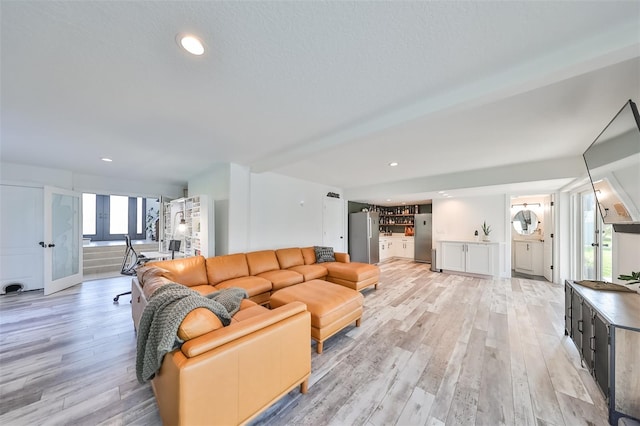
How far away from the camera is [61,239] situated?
441 centimetres

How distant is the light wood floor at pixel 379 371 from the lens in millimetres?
1533

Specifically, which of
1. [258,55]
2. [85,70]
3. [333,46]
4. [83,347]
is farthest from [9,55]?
[83,347]

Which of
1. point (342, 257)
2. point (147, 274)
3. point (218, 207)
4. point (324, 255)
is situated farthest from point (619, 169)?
point (218, 207)

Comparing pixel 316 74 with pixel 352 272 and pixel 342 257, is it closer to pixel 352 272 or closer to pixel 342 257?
pixel 352 272

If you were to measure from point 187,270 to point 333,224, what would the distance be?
12.4 ft

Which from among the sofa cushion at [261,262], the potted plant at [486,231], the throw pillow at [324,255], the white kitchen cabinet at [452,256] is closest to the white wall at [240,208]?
the sofa cushion at [261,262]

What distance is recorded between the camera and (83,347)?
2.31 m

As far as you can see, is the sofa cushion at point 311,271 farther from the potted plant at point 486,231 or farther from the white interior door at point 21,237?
the white interior door at point 21,237

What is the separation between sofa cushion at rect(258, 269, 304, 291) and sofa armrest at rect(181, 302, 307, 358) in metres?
1.71

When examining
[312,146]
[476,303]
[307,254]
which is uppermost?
[312,146]

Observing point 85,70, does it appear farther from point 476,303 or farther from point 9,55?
point 476,303

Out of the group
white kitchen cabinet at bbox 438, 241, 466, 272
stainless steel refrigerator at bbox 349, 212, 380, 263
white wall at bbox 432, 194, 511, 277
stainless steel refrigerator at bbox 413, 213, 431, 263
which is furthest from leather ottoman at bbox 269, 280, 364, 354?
stainless steel refrigerator at bbox 413, 213, 431, 263

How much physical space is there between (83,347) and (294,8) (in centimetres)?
358

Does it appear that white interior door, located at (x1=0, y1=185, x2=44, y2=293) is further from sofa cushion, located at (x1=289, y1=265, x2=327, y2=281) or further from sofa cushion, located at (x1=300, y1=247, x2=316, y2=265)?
sofa cushion, located at (x1=300, y1=247, x2=316, y2=265)
